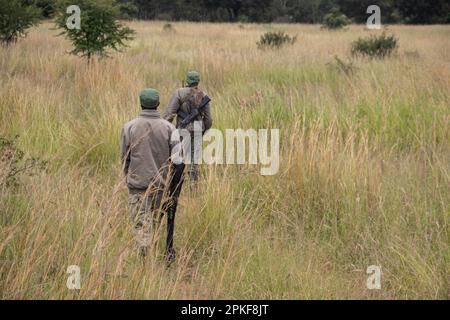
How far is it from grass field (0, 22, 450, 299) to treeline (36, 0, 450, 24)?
129ft

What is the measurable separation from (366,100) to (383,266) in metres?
3.80

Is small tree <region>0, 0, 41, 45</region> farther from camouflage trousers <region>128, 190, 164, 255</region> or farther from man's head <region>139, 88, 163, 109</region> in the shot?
camouflage trousers <region>128, 190, 164, 255</region>

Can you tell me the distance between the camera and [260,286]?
3.51 m

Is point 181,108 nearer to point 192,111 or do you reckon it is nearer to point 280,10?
point 192,111

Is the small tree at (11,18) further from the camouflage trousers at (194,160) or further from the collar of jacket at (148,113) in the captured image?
the collar of jacket at (148,113)

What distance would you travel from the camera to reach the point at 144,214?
3771mm

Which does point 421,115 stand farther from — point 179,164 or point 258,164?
point 179,164

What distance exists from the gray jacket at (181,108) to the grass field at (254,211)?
602 millimetres

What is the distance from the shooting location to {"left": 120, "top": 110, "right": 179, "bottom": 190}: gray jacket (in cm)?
388

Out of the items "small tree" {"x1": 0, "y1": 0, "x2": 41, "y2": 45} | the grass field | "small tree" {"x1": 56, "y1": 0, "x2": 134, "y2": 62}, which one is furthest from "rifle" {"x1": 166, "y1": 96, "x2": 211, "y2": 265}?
"small tree" {"x1": 0, "y1": 0, "x2": 41, "y2": 45}

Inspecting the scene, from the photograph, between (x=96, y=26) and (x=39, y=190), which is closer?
(x=39, y=190)

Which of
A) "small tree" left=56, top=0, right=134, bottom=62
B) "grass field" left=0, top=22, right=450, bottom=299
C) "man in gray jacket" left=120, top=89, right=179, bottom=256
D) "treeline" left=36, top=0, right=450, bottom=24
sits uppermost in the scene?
"treeline" left=36, top=0, right=450, bottom=24

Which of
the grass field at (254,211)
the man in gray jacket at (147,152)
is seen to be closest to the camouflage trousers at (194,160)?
the grass field at (254,211)
